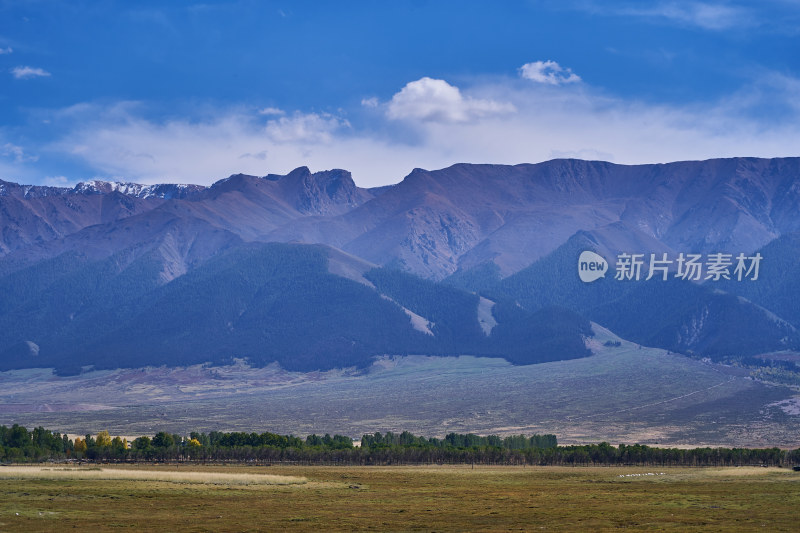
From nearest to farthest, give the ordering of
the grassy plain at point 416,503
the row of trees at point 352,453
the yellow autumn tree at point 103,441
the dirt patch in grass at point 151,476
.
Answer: the grassy plain at point 416,503 < the dirt patch in grass at point 151,476 < the row of trees at point 352,453 < the yellow autumn tree at point 103,441

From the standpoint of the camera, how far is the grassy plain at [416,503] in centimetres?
7331

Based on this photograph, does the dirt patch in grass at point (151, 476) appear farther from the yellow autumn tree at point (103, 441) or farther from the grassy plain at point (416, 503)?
the yellow autumn tree at point (103, 441)

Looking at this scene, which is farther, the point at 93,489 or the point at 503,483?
the point at 503,483

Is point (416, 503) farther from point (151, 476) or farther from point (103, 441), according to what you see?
point (103, 441)

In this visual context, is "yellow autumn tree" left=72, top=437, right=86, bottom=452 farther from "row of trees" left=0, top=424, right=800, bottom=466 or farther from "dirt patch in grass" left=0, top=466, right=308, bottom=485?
"dirt patch in grass" left=0, top=466, right=308, bottom=485

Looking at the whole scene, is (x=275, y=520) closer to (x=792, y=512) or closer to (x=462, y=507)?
(x=462, y=507)

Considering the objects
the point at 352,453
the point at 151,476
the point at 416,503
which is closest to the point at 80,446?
the point at 352,453

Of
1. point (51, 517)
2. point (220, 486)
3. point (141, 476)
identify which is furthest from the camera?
point (141, 476)

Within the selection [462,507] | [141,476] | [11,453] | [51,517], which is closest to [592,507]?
[462,507]

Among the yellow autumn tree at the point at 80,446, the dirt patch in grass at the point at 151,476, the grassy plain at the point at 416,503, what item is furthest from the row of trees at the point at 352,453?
the dirt patch in grass at the point at 151,476

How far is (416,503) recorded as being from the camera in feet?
294

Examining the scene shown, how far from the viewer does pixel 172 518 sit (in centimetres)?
7725

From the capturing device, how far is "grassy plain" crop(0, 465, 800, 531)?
73312 millimetres

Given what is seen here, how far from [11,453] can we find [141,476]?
43.7m
